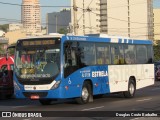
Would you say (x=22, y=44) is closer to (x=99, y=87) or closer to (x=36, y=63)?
(x=36, y=63)

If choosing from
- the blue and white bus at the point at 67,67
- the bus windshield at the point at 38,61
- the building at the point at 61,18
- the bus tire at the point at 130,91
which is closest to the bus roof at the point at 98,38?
the blue and white bus at the point at 67,67

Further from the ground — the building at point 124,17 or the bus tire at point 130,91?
the building at point 124,17

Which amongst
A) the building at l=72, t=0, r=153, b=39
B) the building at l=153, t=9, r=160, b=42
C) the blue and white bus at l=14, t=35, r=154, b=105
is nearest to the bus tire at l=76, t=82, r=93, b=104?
the blue and white bus at l=14, t=35, r=154, b=105

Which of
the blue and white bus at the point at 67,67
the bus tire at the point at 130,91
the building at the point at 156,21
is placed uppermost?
the building at the point at 156,21

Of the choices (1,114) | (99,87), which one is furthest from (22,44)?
(1,114)

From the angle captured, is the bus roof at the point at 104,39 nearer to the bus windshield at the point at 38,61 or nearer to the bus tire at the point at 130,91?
the bus windshield at the point at 38,61

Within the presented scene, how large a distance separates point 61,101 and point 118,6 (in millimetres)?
157003

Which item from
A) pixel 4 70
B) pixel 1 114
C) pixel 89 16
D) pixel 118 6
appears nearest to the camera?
pixel 1 114

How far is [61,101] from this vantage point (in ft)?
74.4

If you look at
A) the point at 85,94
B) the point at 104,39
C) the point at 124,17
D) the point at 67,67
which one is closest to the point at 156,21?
the point at 124,17

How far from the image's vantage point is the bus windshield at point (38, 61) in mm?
18891

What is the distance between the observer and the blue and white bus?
1888cm

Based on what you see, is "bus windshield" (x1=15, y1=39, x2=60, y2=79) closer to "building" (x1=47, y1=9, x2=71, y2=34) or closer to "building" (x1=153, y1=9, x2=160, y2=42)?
"building" (x1=47, y1=9, x2=71, y2=34)

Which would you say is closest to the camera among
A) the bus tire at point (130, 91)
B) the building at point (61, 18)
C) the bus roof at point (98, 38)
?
the bus roof at point (98, 38)
